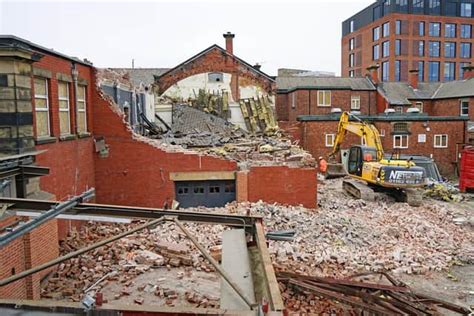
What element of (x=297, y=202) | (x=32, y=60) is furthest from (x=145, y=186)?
(x=32, y=60)

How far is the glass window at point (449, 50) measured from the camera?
208 feet

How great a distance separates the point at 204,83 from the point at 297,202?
1713 cm

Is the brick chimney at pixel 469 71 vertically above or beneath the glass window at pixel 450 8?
beneath

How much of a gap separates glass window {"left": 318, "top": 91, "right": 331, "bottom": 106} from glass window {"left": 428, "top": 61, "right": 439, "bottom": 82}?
33.4 meters

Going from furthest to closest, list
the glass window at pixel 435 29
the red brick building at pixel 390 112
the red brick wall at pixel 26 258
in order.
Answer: the glass window at pixel 435 29 → the red brick building at pixel 390 112 → the red brick wall at pixel 26 258

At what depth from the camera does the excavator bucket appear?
2781cm

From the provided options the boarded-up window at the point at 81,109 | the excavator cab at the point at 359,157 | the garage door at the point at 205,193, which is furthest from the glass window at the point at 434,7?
the boarded-up window at the point at 81,109

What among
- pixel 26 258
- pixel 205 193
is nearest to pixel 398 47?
pixel 205 193

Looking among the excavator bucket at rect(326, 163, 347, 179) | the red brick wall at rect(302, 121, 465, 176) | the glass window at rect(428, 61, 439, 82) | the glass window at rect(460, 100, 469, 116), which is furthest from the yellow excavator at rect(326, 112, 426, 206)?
the glass window at rect(428, 61, 439, 82)

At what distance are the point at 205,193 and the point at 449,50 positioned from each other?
59.4 metres

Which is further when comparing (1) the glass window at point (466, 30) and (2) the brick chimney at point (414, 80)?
(1) the glass window at point (466, 30)

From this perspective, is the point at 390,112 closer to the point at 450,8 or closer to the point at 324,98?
the point at 324,98

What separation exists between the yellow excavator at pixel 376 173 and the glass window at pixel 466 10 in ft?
166

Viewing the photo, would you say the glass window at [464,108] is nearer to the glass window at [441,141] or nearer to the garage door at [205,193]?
the glass window at [441,141]
